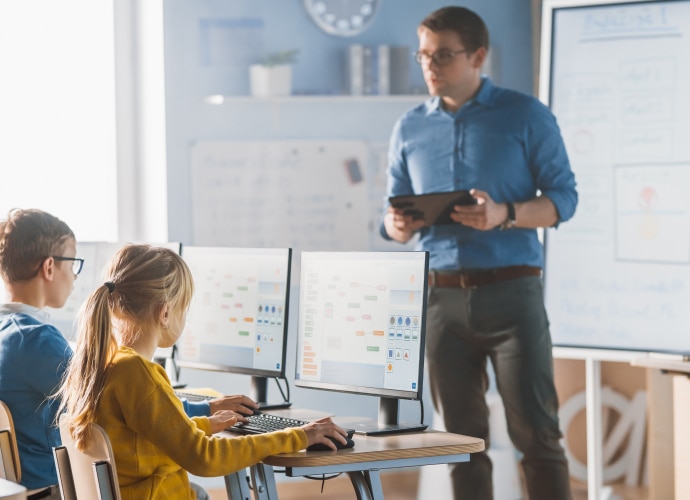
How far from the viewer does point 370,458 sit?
6.37ft

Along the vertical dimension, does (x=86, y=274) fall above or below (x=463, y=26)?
below

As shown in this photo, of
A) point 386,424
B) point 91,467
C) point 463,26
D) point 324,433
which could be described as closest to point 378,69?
point 463,26

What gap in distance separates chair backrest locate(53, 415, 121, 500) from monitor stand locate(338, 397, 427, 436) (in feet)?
2.06

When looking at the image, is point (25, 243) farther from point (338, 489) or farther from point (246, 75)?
point (338, 489)

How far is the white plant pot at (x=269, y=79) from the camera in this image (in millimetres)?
4285

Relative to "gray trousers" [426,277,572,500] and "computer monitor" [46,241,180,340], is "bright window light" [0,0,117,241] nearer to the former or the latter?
"computer monitor" [46,241,180,340]

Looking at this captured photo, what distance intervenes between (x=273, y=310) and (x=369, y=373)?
0.41 metres

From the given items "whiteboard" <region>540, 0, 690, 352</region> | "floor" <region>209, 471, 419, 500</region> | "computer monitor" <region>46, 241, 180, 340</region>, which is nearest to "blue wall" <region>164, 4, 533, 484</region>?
"floor" <region>209, 471, 419, 500</region>

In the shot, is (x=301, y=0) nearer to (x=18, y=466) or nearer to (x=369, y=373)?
(x=369, y=373)

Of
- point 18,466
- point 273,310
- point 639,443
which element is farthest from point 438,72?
point 639,443

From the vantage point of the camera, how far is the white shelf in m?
4.30

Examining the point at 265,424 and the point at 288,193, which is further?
Result: the point at 288,193

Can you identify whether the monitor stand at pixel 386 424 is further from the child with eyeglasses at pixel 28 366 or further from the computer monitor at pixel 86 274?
the computer monitor at pixel 86 274

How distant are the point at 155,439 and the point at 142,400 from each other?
77mm
